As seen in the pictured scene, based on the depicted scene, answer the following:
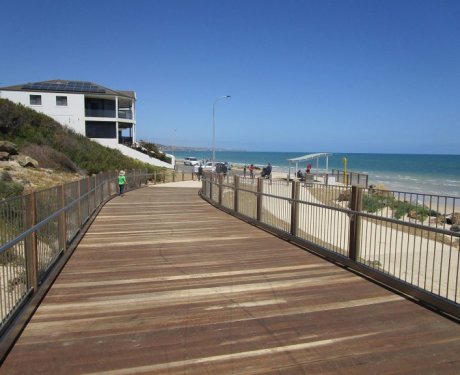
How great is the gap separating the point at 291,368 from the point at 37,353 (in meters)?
2.16

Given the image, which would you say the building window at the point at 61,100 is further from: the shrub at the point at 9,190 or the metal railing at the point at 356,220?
the metal railing at the point at 356,220

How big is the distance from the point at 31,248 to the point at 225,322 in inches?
93.2

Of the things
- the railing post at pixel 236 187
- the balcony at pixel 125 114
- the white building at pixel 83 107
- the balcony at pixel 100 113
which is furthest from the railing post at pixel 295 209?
the balcony at pixel 125 114

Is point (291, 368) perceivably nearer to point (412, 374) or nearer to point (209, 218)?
point (412, 374)

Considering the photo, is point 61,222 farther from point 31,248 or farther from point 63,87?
point 63,87

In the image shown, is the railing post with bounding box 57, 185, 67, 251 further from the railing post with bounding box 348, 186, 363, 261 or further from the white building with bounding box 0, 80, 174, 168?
the white building with bounding box 0, 80, 174, 168

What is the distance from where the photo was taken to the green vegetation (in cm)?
2592

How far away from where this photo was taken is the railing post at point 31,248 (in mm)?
4422

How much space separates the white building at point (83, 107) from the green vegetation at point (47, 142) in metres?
10.3

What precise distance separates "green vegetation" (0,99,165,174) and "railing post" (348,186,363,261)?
22509 millimetres

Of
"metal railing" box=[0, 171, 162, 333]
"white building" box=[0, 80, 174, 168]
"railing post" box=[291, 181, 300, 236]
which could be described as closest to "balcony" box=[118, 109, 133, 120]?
"white building" box=[0, 80, 174, 168]

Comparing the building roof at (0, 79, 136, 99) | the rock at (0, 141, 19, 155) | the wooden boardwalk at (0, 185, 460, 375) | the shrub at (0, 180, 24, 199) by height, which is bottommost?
the wooden boardwalk at (0, 185, 460, 375)

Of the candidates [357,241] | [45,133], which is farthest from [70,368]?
[45,133]

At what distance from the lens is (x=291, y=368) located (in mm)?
3191
